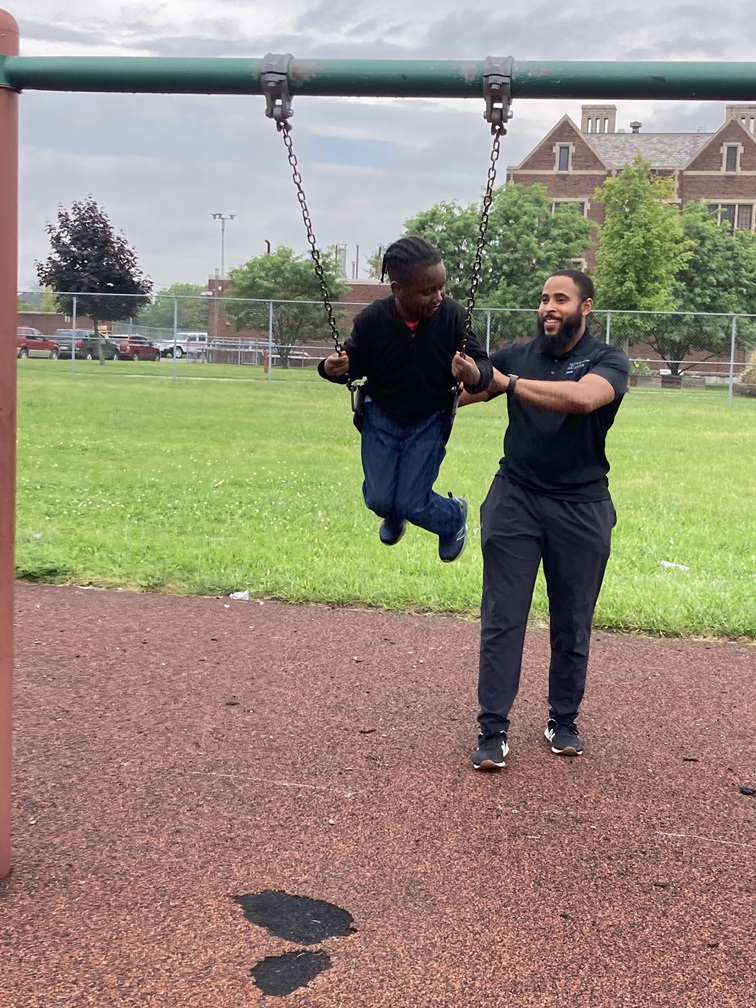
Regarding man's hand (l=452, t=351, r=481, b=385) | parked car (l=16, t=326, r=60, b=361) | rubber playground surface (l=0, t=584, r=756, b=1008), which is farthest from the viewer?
parked car (l=16, t=326, r=60, b=361)

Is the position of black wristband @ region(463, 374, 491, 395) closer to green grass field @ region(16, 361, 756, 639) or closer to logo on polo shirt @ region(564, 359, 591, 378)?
logo on polo shirt @ region(564, 359, 591, 378)

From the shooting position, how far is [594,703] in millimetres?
5703

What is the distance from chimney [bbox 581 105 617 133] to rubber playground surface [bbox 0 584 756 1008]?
68619mm

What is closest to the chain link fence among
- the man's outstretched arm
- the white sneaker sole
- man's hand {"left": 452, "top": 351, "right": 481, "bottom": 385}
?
the white sneaker sole

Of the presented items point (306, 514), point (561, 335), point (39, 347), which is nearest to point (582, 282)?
point (561, 335)

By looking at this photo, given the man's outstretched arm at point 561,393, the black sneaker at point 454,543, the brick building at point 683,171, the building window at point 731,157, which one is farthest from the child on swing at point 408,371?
the building window at point 731,157

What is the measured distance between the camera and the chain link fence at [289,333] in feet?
96.6

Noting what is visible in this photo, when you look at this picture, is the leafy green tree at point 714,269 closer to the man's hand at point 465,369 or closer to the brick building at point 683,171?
the brick building at point 683,171

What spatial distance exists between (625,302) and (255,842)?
1452 inches

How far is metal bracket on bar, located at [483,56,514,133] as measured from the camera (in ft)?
12.0

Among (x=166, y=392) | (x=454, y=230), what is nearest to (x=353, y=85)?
(x=166, y=392)

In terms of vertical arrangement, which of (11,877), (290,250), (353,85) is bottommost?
(11,877)

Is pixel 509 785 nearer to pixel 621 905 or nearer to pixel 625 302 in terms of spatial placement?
pixel 621 905

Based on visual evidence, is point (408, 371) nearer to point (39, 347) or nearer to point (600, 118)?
point (39, 347)
